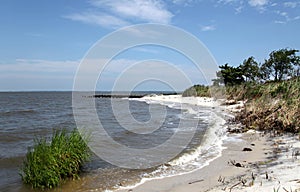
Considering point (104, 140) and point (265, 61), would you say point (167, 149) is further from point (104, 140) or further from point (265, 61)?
point (265, 61)

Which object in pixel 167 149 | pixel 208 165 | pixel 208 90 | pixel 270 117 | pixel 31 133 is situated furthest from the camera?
pixel 208 90

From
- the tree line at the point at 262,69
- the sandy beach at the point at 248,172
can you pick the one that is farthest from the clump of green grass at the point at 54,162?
the tree line at the point at 262,69

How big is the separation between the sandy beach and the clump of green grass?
1910 millimetres

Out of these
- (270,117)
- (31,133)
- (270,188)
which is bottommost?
(31,133)

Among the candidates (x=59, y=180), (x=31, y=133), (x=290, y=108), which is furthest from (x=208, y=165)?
(x=31, y=133)

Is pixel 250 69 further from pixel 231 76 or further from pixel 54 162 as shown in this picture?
pixel 54 162

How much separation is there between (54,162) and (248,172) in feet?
16.8

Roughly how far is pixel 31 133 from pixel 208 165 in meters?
12.5

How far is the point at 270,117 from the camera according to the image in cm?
1401

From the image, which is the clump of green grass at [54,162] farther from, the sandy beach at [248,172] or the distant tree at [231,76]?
the distant tree at [231,76]

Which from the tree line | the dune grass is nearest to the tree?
the tree line

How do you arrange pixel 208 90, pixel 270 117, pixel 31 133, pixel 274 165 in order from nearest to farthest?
pixel 274 165 → pixel 270 117 → pixel 31 133 → pixel 208 90

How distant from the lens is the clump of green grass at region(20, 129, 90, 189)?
24.4ft

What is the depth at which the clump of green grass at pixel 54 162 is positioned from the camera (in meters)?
7.43
